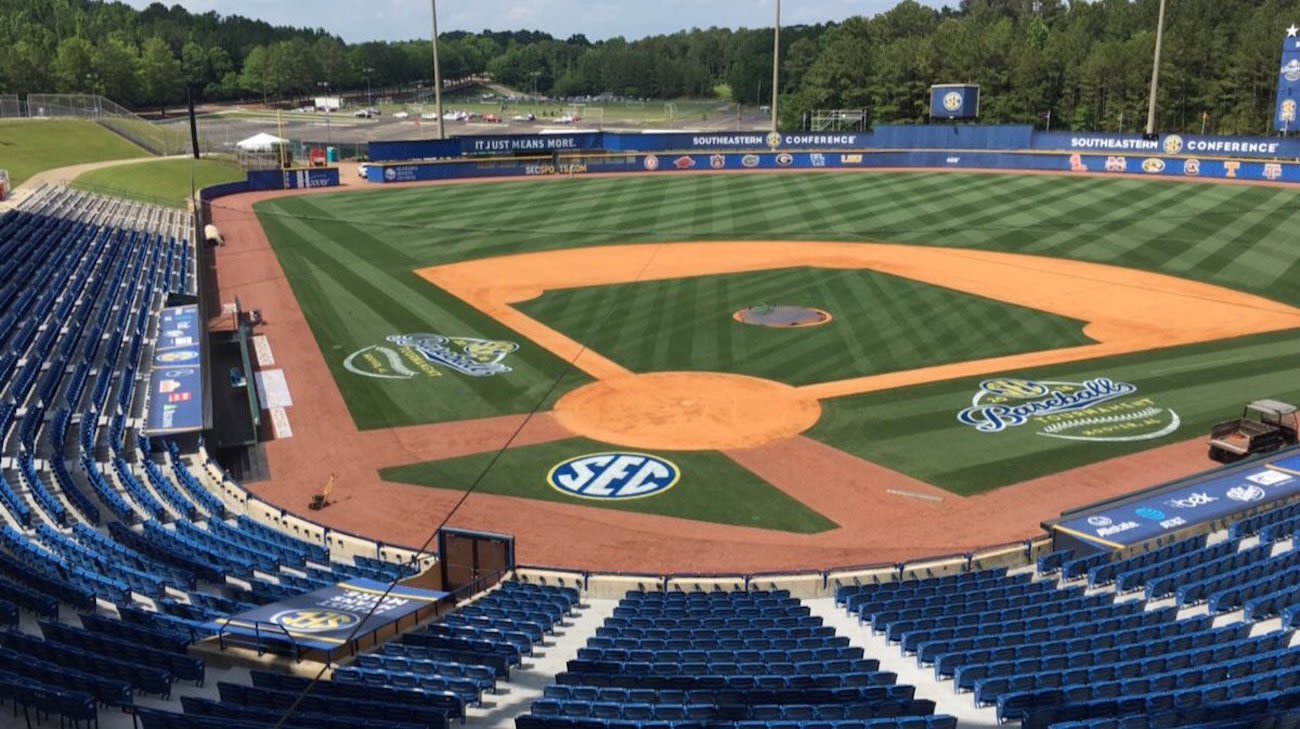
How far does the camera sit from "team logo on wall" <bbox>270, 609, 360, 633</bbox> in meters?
13.2

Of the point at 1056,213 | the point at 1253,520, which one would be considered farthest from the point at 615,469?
the point at 1056,213

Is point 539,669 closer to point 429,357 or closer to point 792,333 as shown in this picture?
point 429,357

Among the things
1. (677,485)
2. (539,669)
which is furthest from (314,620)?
(677,485)

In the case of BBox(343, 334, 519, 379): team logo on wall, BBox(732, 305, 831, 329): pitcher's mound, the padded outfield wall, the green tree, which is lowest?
BBox(343, 334, 519, 379): team logo on wall

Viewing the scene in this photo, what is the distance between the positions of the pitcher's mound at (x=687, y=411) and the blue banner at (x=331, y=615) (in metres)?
11.4

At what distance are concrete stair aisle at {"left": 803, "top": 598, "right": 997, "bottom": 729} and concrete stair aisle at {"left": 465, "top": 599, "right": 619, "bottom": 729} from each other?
12.9 feet

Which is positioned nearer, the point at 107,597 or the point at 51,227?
the point at 107,597

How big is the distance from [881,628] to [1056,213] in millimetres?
52594

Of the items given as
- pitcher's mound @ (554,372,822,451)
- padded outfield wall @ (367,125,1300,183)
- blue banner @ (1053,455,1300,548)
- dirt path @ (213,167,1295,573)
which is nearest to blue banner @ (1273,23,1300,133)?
padded outfield wall @ (367,125,1300,183)

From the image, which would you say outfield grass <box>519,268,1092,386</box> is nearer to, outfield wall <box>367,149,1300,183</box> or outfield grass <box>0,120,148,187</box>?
outfield wall <box>367,149,1300,183</box>

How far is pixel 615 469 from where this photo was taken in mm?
24641

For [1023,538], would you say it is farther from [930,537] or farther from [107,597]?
[107,597]

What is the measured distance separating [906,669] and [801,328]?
2378 centimetres

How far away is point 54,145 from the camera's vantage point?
81.2m
